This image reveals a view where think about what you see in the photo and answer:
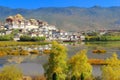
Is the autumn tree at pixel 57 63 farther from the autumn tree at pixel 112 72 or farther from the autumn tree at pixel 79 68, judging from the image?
the autumn tree at pixel 112 72

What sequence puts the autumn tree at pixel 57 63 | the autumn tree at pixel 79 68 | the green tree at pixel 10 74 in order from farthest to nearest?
the autumn tree at pixel 79 68
the autumn tree at pixel 57 63
the green tree at pixel 10 74

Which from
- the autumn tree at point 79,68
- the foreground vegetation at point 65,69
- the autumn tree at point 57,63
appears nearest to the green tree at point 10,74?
the foreground vegetation at point 65,69

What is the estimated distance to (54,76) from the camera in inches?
963

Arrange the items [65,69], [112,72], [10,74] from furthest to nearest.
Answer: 1. [65,69]
2. [10,74]
3. [112,72]

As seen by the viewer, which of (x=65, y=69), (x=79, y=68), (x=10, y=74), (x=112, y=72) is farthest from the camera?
(x=79, y=68)

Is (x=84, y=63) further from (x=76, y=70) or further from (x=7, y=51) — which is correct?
(x=7, y=51)

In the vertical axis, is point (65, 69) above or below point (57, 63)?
below

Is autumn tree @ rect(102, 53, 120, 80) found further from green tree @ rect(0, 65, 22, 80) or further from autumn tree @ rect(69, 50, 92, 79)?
green tree @ rect(0, 65, 22, 80)

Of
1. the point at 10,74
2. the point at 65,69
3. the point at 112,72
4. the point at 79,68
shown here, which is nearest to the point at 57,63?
the point at 65,69

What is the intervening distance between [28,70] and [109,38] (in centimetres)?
6165

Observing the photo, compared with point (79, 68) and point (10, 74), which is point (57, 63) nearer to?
point (79, 68)

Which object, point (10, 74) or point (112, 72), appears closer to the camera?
point (112, 72)

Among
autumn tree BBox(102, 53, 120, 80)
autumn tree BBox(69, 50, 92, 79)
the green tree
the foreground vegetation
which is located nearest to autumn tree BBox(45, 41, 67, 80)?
the foreground vegetation

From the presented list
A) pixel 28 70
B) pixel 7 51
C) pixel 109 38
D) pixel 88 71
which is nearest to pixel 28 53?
pixel 7 51
